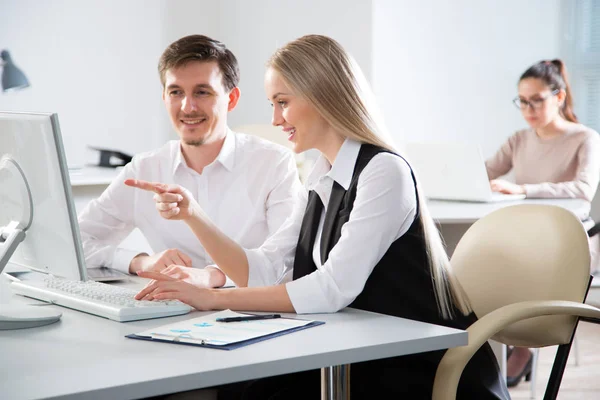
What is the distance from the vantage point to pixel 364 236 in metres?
1.62

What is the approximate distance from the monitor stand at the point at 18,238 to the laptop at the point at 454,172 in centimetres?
226

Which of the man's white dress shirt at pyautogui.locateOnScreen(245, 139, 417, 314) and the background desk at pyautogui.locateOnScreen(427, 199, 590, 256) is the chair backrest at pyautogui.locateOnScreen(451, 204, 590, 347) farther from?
the background desk at pyautogui.locateOnScreen(427, 199, 590, 256)

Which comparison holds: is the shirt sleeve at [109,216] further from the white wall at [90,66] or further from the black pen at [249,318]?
the white wall at [90,66]

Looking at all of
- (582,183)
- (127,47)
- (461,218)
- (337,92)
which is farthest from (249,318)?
(127,47)

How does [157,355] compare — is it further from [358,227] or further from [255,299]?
[358,227]

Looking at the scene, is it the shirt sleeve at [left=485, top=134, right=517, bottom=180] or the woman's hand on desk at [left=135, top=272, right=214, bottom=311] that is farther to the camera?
the shirt sleeve at [left=485, top=134, right=517, bottom=180]

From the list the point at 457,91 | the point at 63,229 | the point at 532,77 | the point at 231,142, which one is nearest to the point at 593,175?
the point at 532,77

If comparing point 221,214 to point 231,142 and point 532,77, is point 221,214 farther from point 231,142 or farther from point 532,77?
point 532,77

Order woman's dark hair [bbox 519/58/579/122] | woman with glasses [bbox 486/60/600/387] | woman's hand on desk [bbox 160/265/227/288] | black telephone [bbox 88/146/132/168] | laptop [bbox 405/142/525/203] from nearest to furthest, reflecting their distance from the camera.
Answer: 1. woman's hand on desk [bbox 160/265/227/288]
2. laptop [bbox 405/142/525/203]
3. woman with glasses [bbox 486/60/600/387]
4. woman's dark hair [bbox 519/58/579/122]
5. black telephone [bbox 88/146/132/168]

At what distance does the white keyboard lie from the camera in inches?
60.2

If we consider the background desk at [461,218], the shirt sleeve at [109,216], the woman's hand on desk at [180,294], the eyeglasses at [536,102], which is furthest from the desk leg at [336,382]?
the eyeglasses at [536,102]

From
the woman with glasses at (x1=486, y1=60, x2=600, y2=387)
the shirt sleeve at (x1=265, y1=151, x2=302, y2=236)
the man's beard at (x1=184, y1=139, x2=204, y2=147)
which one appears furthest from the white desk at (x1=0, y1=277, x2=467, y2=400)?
the woman with glasses at (x1=486, y1=60, x2=600, y2=387)

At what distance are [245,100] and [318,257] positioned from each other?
134 inches

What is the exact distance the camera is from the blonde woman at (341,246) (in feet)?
5.25
